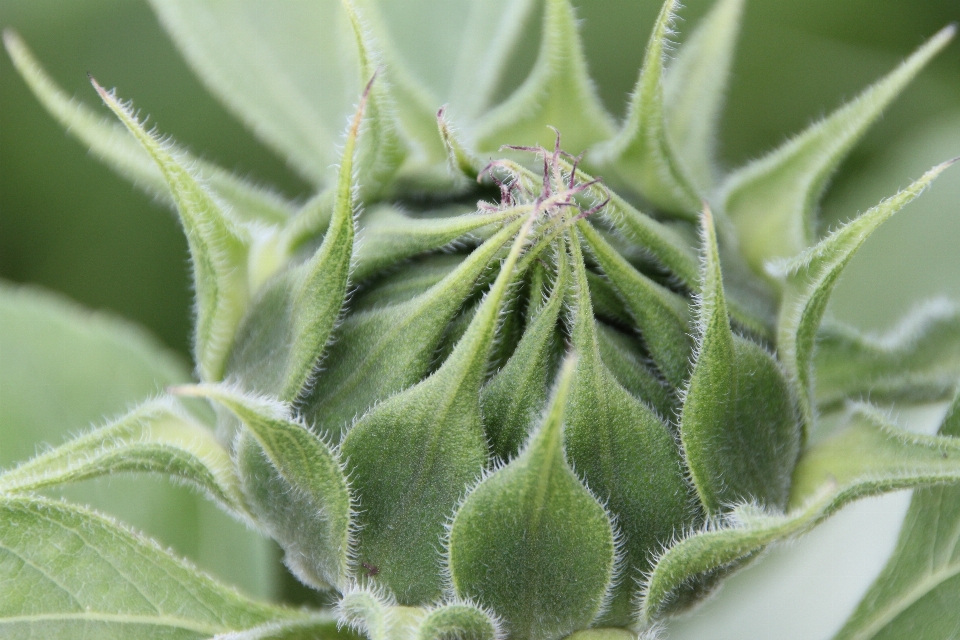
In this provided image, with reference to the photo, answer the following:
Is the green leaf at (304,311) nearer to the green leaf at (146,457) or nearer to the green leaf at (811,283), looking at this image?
the green leaf at (146,457)

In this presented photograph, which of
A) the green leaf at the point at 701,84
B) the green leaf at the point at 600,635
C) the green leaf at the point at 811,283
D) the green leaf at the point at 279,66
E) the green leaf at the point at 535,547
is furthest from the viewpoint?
the green leaf at the point at 279,66

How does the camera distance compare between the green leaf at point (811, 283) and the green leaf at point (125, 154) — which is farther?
the green leaf at point (125, 154)

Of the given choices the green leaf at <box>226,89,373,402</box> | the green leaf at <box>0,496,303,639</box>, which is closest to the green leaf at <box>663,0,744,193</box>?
the green leaf at <box>226,89,373,402</box>

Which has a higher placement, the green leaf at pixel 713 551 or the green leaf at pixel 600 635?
the green leaf at pixel 713 551

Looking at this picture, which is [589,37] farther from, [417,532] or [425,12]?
[417,532]

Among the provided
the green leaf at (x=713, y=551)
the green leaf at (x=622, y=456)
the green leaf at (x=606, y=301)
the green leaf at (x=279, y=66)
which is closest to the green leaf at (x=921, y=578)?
the green leaf at (x=713, y=551)

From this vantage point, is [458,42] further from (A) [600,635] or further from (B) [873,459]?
(A) [600,635]

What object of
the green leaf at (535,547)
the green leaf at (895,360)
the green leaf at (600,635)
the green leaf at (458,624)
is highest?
the green leaf at (895,360)

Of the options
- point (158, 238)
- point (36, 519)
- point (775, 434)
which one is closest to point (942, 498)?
point (775, 434)

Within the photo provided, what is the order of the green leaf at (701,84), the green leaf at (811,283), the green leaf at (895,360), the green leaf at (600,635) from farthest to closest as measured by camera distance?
1. the green leaf at (701,84)
2. the green leaf at (895,360)
3. the green leaf at (600,635)
4. the green leaf at (811,283)
